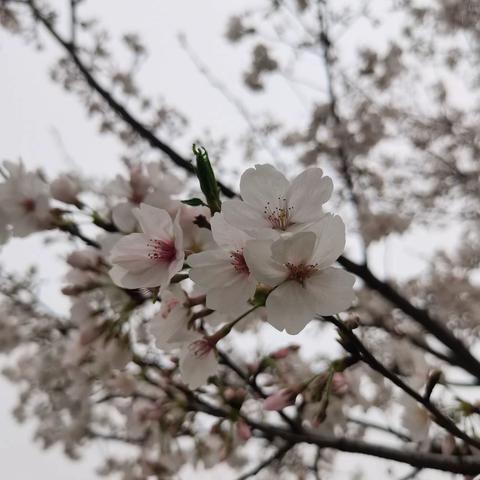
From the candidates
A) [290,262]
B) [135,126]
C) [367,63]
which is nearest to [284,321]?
[290,262]

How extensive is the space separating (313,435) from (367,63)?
521cm

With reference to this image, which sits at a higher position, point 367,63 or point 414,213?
point 367,63

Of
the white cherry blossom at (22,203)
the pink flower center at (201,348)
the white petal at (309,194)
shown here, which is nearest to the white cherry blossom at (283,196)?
the white petal at (309,194)

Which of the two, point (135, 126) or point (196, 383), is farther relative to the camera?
point (135, 126)

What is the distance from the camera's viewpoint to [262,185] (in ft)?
3.60

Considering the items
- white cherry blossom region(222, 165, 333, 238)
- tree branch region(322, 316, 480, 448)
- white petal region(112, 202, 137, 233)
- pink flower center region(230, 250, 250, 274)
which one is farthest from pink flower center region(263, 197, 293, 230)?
white petal region(112, 202, 137, 233)

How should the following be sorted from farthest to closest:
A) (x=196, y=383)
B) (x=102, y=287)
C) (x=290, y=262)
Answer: (x=102, y=287) → (x=196, y=383) → (x=290, y=262)

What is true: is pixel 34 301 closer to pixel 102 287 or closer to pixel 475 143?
pixel 102 287

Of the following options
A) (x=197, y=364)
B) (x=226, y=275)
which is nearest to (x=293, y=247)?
(x=226, y=275)

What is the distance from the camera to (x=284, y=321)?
0.99 meters

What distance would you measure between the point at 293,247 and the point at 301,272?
0.35 ft

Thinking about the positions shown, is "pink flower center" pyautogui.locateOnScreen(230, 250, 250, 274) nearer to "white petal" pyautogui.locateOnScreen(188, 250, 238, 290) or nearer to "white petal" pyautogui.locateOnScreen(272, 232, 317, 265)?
"white petal" pyautogui.locateOnScreen(188, 250, 238, 290)

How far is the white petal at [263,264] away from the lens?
914 mm

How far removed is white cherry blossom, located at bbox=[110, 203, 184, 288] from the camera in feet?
3.78
